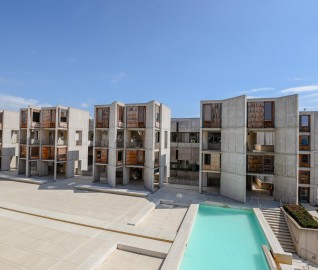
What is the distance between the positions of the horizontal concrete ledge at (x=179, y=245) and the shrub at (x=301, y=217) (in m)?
8.56

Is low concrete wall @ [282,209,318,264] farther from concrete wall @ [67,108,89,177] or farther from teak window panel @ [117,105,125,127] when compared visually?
concrete wall @ [67,108,89,177]

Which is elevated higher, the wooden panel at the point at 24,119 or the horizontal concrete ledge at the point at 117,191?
the wooden panel at the point at 24,119

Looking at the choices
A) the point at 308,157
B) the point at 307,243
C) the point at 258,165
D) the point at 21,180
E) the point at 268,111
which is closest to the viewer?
the point at 307,243

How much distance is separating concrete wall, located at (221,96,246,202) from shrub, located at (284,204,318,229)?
4176 millimetres

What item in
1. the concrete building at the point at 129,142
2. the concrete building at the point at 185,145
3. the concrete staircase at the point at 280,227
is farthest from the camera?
the concrete building at the point at 185,145

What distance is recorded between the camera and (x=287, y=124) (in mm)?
20562

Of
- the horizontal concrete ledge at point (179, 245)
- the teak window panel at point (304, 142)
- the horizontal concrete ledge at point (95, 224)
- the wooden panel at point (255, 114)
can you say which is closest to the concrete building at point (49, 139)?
the horizontal concrete ledge at point (95, 224)

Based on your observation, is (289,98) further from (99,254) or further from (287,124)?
(99,254)

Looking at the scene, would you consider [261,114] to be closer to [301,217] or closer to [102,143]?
[301,217]

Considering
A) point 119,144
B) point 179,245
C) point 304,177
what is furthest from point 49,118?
point 304,177

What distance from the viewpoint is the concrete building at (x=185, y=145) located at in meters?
35.0

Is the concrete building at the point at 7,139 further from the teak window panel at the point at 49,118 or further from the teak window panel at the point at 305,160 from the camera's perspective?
the teak window panel at the point at 305,160

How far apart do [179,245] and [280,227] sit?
10.6 metres

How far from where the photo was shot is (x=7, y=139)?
36.9 metres
